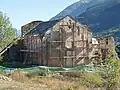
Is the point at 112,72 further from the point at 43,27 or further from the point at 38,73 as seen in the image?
the point at 43,27

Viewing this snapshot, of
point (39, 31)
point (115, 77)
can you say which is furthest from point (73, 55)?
point (115, 77)

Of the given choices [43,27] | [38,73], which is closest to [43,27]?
[43,27]

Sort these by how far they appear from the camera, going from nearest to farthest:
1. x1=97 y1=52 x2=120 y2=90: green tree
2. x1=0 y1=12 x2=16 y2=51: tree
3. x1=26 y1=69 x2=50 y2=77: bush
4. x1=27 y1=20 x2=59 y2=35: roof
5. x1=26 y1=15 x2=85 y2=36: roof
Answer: x1=97 y1=52 x2=120 y2=90: green tree
x1=26 y1=69 x2=50 y2=77: bush
x1=0 y1=12 x2=16 y2=51: tree
x1=26 y1=15 x2=85 y2=36: roof
x1=27 y1=20 x2=59 y2=35: roof

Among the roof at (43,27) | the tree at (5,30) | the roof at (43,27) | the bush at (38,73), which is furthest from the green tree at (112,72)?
the roof at (43,27)

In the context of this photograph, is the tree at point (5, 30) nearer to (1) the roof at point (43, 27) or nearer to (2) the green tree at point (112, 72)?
(1) the roof at point (43, 27)

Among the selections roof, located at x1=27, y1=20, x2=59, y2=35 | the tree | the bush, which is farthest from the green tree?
roof, located at x1=27, y1=20, x2=59, y2=35

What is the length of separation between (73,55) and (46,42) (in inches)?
192

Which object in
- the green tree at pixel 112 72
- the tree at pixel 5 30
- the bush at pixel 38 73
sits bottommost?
the bush at pixel 38 73

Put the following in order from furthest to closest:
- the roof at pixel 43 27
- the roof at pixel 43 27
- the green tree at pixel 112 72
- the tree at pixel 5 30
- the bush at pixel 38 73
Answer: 1. the roof at pixel 43 27
2. the roof at pixel 43 27
3. the tree at pixel 5 30
4. the bush at pixel 38 73
5. the green tree at pixel 112 72

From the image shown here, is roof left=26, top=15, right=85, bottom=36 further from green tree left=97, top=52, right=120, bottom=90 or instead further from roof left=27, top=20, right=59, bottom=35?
green tree left=97, top=52, right=120, bottom=90

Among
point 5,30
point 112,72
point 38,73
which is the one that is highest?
point 5,30

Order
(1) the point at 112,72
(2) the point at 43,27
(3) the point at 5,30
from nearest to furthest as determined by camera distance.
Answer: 1. (1) the point at 112,72
2. (3) the point at 5,30
3. (2) the point at 43,27

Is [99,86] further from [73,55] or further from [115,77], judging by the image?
[73,55]

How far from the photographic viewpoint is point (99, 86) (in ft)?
82.2
